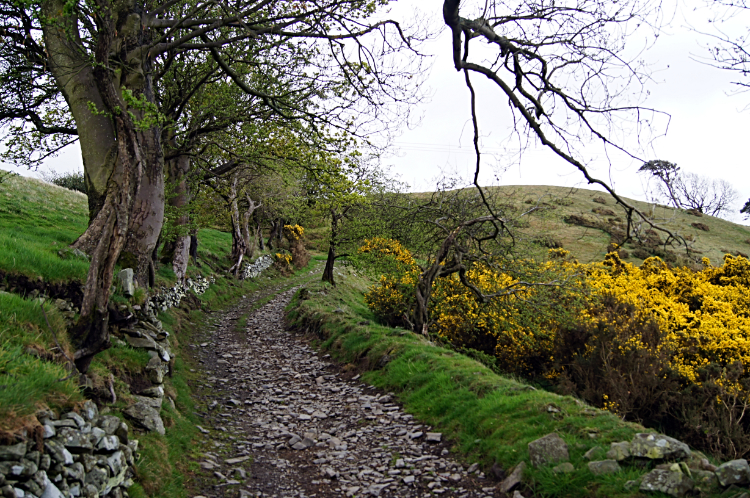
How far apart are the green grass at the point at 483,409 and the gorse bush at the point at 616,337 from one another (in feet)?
15.2

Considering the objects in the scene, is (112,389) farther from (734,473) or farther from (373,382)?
(734,473)

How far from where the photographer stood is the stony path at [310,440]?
6395mm

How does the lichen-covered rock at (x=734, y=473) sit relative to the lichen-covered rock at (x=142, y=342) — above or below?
above

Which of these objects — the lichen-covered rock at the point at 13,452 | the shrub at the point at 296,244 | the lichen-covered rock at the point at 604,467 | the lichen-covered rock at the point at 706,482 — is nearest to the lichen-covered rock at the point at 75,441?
the lichen-covered rock at the point at 13,452

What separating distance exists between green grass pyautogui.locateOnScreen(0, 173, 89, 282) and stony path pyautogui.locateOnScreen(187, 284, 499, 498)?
3.89 m

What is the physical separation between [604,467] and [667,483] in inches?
28.1

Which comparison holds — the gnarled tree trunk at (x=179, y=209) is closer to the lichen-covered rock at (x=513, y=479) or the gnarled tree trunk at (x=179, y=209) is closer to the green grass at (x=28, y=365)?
the green grass at (x=28, y=365)

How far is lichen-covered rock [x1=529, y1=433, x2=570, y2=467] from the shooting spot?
603 cm

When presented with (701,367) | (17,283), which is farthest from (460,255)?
(17,283)

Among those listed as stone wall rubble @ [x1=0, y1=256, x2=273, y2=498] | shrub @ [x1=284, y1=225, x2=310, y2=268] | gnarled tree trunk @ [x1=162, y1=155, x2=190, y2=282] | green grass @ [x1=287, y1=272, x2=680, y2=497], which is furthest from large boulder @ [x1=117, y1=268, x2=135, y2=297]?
shrub @ [x1=284, y1=225, x2=310, y2=268]

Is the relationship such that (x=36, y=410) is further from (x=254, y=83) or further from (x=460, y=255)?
(x=254, y=83)

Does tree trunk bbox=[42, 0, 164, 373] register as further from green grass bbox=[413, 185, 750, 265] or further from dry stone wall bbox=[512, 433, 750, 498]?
green grass bbox=[413, 185, 750, 265]

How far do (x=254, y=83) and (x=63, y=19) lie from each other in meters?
7.26

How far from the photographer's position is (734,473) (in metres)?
4.73
